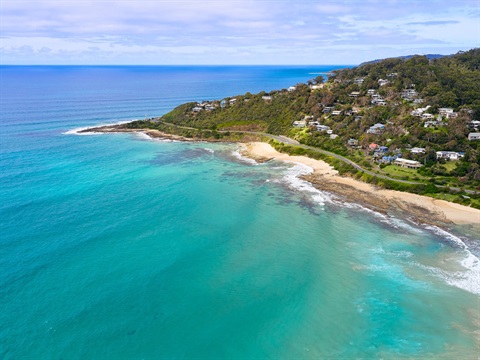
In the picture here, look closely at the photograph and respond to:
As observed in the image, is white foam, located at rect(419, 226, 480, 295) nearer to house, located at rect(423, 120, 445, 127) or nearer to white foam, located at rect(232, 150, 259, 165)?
house, located at rect(423, 120, 445, 127)

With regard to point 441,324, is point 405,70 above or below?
above

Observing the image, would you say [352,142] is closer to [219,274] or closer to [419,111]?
[419,111]

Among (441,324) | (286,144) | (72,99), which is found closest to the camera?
(441,324)

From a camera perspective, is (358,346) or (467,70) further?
(467,70)

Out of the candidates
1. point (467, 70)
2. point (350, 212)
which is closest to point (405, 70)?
point (467, 70)

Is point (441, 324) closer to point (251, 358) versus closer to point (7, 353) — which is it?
point (251, 358)

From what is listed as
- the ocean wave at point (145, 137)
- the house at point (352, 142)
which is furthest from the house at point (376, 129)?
the ocean wave at point (145, 137)

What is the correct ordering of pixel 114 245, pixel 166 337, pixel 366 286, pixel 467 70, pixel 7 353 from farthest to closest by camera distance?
1. pixel 467 70
2. pixel 114 245
3. pixel 366 286
4. pixel 166 337
5. pixel 7 353
